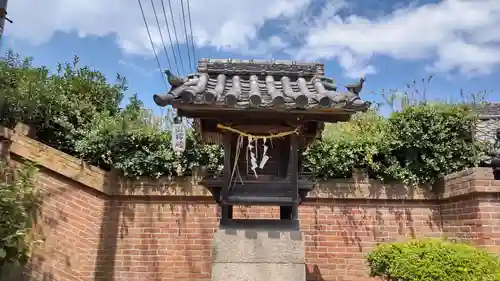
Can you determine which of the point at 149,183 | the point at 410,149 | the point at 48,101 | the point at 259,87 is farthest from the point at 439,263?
the point at 48,101

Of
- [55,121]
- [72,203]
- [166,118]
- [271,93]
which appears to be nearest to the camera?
[271,93]

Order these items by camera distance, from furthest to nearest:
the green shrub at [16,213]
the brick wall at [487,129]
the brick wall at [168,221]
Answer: the brick wall at [487,129] < the brick wall at [168,221] < the green shrub at [16,213]

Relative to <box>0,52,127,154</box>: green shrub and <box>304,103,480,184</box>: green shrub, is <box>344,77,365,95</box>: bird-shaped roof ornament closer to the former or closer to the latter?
<box>304,103,480,184</box>: green shrub

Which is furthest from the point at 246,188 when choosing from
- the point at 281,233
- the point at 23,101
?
the point at 23,101

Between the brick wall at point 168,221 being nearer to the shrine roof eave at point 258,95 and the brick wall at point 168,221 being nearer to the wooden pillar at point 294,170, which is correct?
the wooden pillar at point 294,170

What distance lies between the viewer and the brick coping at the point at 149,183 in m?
6.02

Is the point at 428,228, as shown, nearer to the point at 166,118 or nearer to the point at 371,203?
the point at 371,203

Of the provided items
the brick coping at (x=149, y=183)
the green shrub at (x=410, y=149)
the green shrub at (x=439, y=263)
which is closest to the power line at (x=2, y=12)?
the brick coping at (x=149, y=183)

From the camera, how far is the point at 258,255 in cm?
387

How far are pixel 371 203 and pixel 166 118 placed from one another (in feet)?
13.6

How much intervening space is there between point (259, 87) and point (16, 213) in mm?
3934

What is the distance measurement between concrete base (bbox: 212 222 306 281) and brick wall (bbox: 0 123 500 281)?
92.0 inches

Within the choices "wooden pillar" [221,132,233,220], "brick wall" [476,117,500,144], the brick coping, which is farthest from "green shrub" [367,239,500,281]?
"brick wall" [476,117,500,144]

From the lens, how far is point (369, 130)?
6.84m
